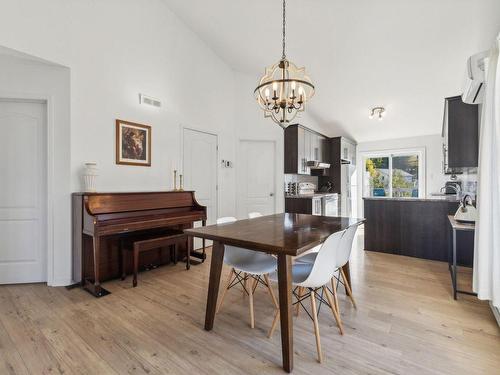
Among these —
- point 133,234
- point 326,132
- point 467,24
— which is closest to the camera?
point 467,24

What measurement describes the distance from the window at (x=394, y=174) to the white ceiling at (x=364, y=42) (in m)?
1.20

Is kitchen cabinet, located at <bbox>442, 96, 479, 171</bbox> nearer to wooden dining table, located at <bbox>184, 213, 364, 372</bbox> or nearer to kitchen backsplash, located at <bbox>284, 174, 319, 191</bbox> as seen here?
wooden dining table, located at <bbox>184, 213, 364, 372</bbox>

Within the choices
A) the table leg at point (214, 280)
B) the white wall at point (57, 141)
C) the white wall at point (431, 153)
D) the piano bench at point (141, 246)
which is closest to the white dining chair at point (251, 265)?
the table leg at point (214, 280)

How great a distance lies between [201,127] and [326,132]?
11.7ft

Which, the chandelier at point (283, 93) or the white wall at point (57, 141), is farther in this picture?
the white wall at point (57, 141)

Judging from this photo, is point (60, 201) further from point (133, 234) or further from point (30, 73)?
point (30, 73)

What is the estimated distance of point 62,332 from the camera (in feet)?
6.55

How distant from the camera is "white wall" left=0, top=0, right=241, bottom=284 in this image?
273cm

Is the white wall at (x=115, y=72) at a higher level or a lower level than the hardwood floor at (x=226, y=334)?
higher

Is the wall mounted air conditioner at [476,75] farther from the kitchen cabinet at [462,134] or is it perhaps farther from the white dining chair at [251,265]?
the white dining chair at [251,265]

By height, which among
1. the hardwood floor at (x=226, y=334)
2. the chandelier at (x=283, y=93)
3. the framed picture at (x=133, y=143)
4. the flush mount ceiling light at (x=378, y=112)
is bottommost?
the hardwood floor at (x=226, y=334)

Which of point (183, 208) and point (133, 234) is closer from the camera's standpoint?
point (133, 234)

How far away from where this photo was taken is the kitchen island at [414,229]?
3688 mm

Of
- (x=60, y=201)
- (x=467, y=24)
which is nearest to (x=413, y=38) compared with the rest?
(x=467, y=24)
